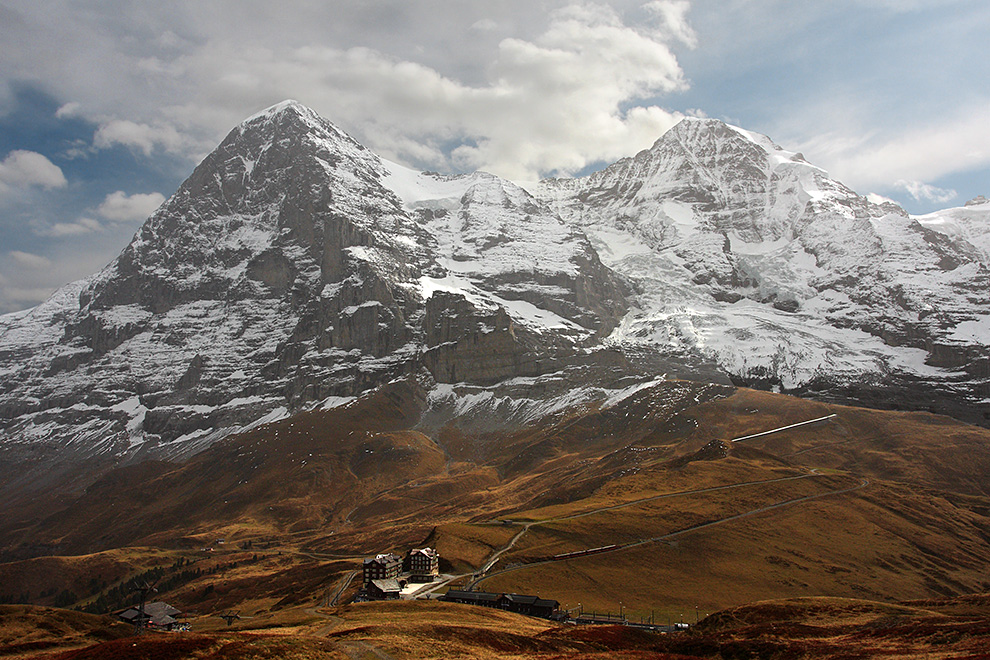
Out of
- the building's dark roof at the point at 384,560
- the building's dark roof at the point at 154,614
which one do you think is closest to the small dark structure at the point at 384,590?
the building's dark roof at the point at 384,560

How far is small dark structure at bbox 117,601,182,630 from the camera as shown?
106062 millimetres

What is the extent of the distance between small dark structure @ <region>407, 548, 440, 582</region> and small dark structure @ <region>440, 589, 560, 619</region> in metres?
16.1

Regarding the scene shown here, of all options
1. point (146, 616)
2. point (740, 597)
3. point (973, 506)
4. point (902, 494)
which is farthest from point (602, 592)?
point (973, 506)

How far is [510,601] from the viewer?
10756 centimetres

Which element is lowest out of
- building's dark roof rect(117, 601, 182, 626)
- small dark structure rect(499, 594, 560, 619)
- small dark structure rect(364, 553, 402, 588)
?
small dark structure rect(499, 594, 560, 619)

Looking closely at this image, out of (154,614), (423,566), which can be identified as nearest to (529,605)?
(423,566)

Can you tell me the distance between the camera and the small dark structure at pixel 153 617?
106m

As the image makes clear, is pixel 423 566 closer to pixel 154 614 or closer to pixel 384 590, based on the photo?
pixel 384 590

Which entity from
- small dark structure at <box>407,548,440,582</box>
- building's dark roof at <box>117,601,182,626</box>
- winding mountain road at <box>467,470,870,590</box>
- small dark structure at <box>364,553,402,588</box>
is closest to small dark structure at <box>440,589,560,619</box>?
winding mountain road at <box>467,470,870,590</box>

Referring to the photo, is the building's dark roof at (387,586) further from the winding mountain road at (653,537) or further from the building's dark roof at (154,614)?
the building's dark roof at (154,614)

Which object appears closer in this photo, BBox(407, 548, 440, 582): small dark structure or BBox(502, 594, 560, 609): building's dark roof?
BBox(502, 594, 560, 609): building's dark roof

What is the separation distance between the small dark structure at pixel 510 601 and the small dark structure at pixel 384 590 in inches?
335

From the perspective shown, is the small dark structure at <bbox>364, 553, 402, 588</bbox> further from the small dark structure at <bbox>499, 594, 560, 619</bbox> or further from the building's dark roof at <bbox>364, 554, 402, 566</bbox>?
the small dark structure at <bbox>499, 594, 560, 619</bbox>

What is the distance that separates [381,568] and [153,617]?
35.5m
